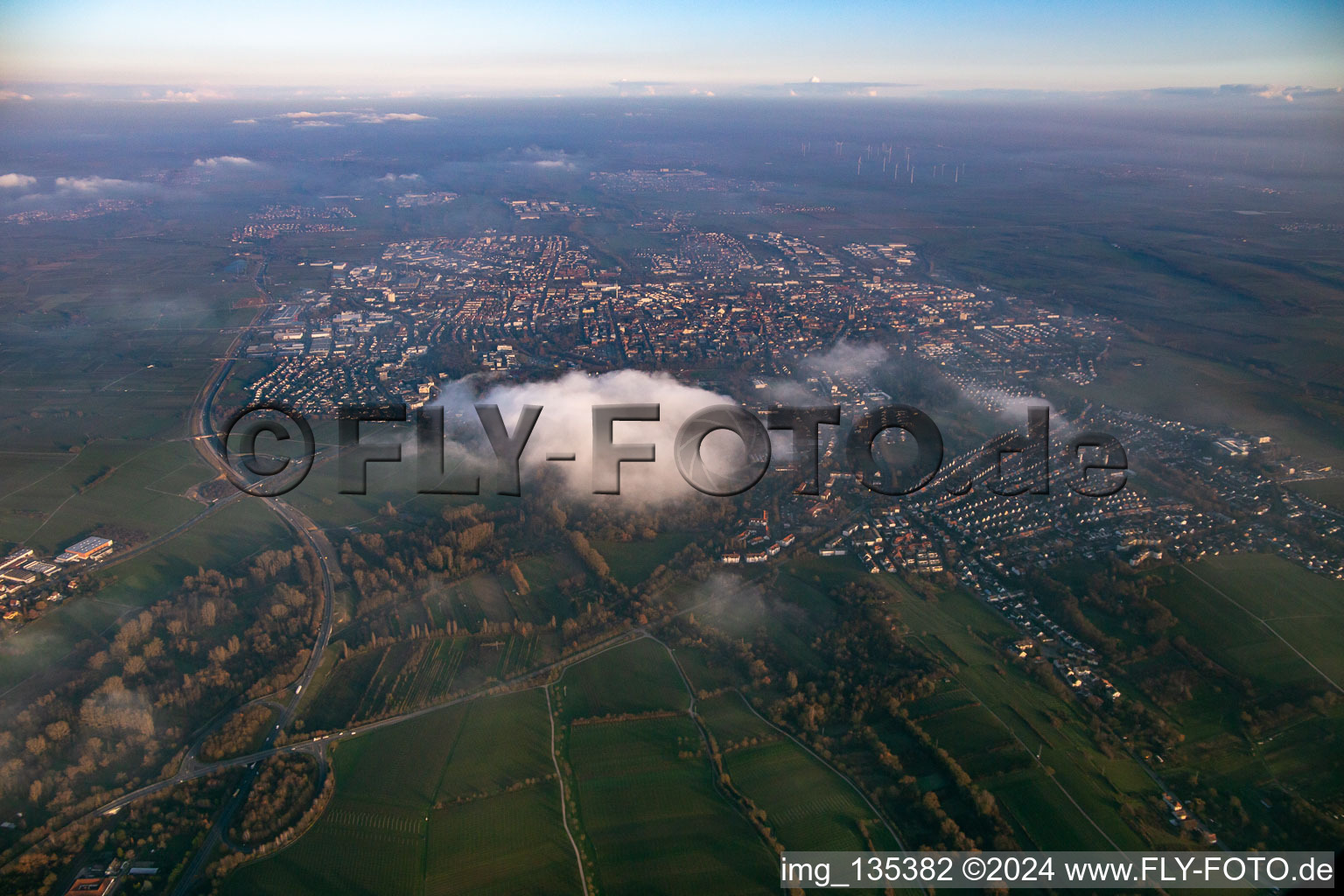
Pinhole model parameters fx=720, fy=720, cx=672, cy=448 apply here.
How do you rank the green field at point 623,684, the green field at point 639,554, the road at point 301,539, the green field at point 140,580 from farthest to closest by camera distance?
the green field at point 639,554 < the green field at point 140,580 < the green field at point 623,684 < the road at point 301,539

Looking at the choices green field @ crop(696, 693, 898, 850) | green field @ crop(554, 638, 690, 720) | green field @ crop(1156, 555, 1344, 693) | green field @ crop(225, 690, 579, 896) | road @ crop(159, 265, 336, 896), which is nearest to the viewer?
green field @ crop(225, 690, 579, 896)

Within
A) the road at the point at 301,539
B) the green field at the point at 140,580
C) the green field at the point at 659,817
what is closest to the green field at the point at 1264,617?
the green field at the point at 659,817

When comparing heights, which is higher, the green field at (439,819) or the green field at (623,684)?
the green field at (623,684)

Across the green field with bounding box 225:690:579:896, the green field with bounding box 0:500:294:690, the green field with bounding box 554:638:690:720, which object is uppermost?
the green field with bounding box 0:500:294:690

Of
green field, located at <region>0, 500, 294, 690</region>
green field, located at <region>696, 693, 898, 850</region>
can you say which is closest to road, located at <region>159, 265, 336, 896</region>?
green field, located at <region>0, 500, 294, 690</region>

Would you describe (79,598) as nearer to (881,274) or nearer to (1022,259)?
(881,274)

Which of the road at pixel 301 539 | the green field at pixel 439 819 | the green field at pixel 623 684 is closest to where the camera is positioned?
the green field at pixel 439 819

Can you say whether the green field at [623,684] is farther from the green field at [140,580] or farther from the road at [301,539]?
the green field at [140,580]

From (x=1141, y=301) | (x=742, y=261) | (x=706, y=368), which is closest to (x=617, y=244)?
(x=742, y=261)

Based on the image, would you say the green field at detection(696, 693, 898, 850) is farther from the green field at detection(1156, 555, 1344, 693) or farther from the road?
the green field at detection(1156, 555, 1344, 693)
